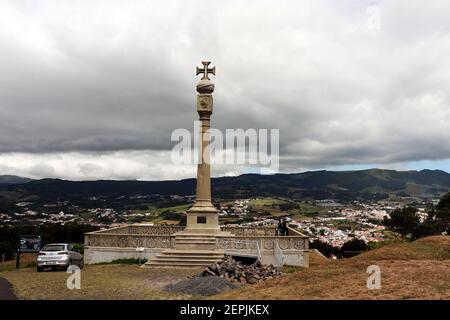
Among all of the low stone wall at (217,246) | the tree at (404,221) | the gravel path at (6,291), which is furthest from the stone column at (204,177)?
the tree at (404,221)

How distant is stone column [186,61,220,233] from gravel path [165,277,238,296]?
12295 mm

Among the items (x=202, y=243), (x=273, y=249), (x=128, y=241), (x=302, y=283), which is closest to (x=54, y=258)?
(x=128, y=241)

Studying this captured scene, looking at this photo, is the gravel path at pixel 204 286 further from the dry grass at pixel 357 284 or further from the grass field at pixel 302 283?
the dry grass at pixel 357 284

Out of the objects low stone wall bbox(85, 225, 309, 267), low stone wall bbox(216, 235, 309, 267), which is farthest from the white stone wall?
low stone wall bbox(216, 235, 309, 267)

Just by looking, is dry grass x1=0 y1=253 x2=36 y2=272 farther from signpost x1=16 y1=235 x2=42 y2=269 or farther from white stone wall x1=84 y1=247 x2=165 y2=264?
white stone wall x1=84 y1=247 x2=165 y2=264

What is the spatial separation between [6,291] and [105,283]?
357 centimetres

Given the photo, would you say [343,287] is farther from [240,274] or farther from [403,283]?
[240,274]

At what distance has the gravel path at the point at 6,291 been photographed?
14.1 meters

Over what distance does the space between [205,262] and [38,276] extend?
827 centimetres

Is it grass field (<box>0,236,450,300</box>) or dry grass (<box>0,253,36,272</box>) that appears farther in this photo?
dry grass (<box>0,253,36,272</box>)

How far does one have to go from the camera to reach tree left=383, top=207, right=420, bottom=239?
4744 cm

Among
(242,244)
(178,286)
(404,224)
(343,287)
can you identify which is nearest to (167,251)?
(242,244)

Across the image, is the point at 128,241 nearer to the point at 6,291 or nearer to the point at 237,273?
the point at 237,273

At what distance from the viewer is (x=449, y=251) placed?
21297 mm
